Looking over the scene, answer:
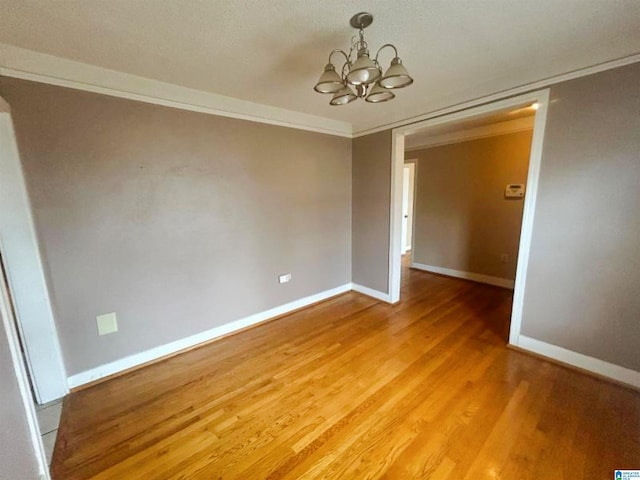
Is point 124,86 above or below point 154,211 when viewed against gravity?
above

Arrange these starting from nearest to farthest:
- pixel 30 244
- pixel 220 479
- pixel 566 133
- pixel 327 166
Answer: pixel 220 479 → pixel 30 244 → pixel 566 133 → pixel 327 166

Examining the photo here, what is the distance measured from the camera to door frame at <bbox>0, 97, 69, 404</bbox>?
1607 millimetres

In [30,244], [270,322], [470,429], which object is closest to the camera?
[470,429]

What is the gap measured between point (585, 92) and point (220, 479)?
3310 millimetres

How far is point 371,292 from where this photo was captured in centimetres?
361

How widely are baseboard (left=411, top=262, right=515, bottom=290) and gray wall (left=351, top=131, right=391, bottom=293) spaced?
1.73 m

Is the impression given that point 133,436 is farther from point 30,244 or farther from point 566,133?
point 566,133

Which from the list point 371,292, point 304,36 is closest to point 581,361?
point 371,292

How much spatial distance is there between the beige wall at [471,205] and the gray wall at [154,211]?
242 centimetres

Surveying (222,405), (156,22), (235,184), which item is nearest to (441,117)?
(235,184)

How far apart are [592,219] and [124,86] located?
3.56 m

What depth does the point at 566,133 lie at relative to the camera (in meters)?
1.94

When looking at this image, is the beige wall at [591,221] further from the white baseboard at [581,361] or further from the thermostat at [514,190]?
the thermostat at [514,190]

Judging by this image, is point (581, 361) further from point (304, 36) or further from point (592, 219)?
point (304, 36)
